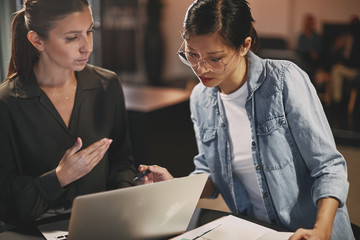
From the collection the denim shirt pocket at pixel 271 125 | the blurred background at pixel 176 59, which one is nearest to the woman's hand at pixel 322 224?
the denim shirt pocket at pixel 271 125

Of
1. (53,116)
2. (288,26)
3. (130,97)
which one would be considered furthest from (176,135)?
(288,26)

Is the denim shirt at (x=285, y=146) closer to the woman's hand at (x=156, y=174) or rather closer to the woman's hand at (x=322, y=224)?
the woman's hand at (x=322, y=224)

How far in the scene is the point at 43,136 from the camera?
4.79 ft

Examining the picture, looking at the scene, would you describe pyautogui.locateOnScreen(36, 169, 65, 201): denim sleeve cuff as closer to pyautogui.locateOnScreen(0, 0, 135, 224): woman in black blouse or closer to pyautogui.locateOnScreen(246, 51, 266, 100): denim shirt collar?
pyautogui.locateOnScreen(0, 0, 135, 224): woman in black blouse

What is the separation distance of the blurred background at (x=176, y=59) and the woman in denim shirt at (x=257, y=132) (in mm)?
426

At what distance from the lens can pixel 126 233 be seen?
120 cm

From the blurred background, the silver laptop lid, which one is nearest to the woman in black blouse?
the blurred background

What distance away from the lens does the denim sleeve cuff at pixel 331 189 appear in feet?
4.26

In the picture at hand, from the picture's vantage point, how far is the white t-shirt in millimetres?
1554

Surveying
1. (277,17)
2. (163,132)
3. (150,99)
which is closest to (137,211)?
(163,132)

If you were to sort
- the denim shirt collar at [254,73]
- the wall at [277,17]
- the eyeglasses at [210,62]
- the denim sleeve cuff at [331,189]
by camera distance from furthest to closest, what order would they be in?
1. the wall at [277,17]
2. the denim shirt collar at [254,73]
3. the eyeglasses at [210,62]
4. the denim sleeve cuff at [331,189]

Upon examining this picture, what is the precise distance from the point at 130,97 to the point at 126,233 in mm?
2456

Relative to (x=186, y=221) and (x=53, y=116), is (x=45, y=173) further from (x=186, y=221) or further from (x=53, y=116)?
(x=186, y=221)

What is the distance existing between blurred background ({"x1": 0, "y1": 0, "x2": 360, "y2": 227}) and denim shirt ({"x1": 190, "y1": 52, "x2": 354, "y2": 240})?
0.46 m
